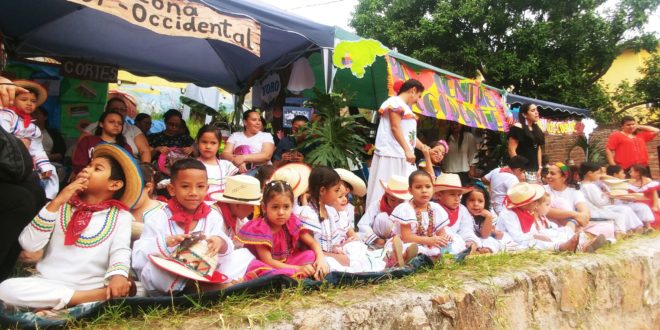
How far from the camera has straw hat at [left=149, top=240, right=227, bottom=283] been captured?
6.75 feet

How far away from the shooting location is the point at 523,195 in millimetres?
4297

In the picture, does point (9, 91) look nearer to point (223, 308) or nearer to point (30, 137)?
point (30, 137)

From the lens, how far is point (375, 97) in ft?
25.1

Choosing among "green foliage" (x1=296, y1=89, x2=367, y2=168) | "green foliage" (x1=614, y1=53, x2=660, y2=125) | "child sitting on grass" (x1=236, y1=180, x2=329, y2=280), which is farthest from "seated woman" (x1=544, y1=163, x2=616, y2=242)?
"green foliage" (x1=614, y1=53, x2=660, y2=125)

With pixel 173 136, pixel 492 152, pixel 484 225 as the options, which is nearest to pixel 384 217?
pixel 484 225

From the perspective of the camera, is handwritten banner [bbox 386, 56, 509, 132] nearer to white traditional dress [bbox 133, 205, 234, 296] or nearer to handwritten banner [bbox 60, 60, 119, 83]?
white traditional dress [bbox 133, 205, 234, 296]

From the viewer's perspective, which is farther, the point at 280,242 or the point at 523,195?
the point at 523,195

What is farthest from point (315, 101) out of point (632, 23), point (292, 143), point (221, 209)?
point (632, 23)

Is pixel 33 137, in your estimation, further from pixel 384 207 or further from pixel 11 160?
pixel 384 207

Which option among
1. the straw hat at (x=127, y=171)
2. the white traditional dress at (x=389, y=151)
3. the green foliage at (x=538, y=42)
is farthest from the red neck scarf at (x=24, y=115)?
the green foliage at (x=538, y=42)

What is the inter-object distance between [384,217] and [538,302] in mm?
1316

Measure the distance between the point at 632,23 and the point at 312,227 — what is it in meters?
14.5

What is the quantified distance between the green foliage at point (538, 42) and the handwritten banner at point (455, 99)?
5672 millimetres

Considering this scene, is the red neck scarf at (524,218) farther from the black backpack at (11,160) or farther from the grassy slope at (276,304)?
the black backpack at (11,160)
